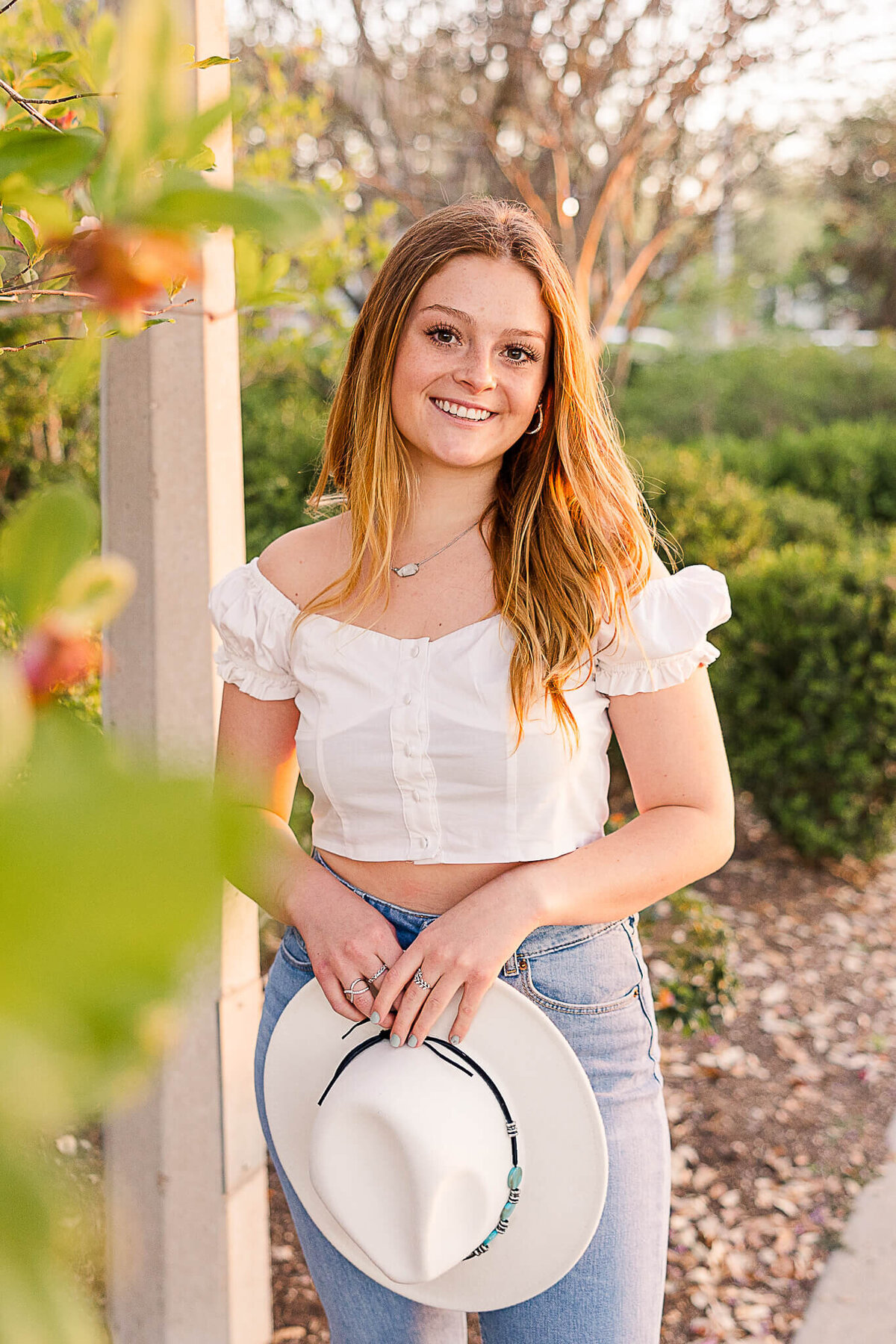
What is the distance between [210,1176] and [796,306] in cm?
3654

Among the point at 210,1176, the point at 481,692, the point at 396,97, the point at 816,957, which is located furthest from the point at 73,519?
the point at 396,97

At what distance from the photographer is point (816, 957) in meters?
4.70

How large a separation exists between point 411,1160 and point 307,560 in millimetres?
961

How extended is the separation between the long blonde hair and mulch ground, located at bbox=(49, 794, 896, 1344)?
56.5 inches

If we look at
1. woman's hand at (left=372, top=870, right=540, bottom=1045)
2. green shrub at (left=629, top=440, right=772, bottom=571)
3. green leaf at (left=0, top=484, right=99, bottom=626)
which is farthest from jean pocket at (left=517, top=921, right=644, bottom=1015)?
green shrub at (left=629, top=440, right=772, bottom=571)

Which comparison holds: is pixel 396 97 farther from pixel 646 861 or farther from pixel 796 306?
pixel 796 306

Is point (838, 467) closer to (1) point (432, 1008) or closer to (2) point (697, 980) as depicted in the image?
(2) point (697, 980)

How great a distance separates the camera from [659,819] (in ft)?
5.67

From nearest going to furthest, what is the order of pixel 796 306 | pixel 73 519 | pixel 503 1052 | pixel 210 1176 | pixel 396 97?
pixel 73 519, pixel 503 1052, pixel 210 1176, pixel 396 97, pixel 796 306

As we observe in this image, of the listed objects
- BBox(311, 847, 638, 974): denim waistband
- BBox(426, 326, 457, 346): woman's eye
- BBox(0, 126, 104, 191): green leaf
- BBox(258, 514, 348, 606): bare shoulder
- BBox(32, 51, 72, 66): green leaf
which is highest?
BBox(32, 51, 72, 66): green leaf

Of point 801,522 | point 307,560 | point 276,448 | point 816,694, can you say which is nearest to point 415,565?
point 307,560

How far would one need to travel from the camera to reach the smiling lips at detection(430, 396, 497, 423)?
1.75 meters

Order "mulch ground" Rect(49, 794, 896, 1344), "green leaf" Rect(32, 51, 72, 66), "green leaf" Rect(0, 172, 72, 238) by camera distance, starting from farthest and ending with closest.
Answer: "mulch ground" Rect(49, 794, 896, 1344), "green leaf" Rect(32, 51, 72, 66), "green leaf" Rect(0, 172, 72, 238)

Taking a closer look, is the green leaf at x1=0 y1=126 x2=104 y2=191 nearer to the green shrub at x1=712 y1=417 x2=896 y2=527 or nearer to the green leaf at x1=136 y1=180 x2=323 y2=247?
the green leaf at x1=136 y1=180 x2=323 y2=247
